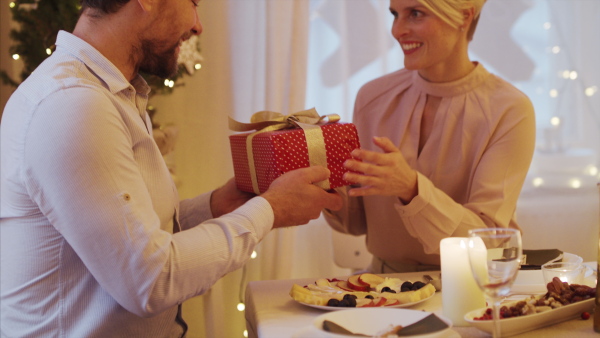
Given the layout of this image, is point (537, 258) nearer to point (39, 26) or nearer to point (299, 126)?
point (299, 126)

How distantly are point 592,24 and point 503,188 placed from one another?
172cm

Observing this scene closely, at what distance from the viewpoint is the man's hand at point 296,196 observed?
143 centimetres

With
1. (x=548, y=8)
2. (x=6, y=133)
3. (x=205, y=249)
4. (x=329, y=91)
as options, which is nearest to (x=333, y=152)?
(x=205, y=249)

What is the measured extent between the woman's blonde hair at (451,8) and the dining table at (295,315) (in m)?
0.79

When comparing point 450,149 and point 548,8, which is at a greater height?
point 548,8

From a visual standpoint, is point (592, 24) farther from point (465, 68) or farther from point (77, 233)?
point (77, 233)

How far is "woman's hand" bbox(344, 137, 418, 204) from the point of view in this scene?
159cm

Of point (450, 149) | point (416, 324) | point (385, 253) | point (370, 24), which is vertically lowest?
point (385, 253)

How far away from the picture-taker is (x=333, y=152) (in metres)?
1.58

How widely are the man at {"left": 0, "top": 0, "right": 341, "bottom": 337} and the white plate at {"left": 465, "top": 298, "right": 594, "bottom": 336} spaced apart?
47 cm

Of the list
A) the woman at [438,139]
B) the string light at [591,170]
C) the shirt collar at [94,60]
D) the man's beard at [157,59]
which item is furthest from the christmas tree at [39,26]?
the string light at [591,170]

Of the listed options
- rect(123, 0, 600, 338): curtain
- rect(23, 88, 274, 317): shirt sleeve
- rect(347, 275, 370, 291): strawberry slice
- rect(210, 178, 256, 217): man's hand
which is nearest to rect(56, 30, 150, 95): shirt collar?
rect(23, 88, 274, 317): shirt sleeve

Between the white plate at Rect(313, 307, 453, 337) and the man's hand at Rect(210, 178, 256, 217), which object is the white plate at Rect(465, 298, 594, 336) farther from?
the man's hand at Rect(210, 178, 256, 217)

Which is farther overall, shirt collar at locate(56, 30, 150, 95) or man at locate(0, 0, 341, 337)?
shirt collar at locate(56, 30, 150, 95)
